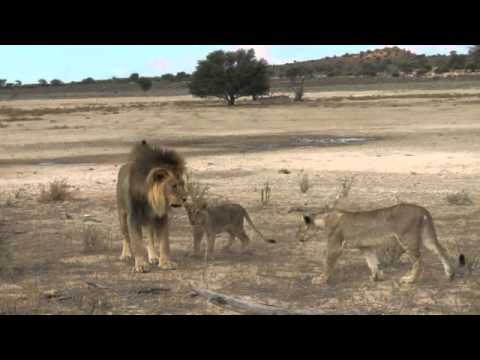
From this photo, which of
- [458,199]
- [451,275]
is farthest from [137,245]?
[458,199]

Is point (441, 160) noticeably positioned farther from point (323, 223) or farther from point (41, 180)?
point (323, 223)

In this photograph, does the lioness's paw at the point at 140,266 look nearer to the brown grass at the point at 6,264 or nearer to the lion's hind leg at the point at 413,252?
the brown grass at the point at 6,264

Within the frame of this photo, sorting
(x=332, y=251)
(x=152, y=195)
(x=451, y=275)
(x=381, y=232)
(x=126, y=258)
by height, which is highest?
(x=152, y=195)

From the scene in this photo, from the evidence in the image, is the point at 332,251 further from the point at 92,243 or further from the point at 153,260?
the point at 92,243

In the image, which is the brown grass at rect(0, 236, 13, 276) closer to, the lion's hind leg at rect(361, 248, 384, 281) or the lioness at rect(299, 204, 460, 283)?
the lioness at rect(299, 204, 460, 283)

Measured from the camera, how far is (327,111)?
48219mm

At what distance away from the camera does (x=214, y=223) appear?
34.8 ft

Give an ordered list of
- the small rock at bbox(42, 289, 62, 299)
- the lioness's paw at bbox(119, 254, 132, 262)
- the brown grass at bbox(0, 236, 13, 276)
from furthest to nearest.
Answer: the lioness's paw at bbox(119, 254, 132, 262) < the brown grass at bbox(0, 236, 13, 276) < the small rock at bbox(42, 289, 62, 299)

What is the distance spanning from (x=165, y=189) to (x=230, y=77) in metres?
59.8

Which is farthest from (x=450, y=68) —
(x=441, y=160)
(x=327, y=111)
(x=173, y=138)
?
(x=441, y=160)

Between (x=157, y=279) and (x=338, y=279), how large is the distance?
220 cm

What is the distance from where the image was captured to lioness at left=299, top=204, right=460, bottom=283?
8625 millimetres

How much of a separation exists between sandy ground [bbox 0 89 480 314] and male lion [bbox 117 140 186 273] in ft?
1.11

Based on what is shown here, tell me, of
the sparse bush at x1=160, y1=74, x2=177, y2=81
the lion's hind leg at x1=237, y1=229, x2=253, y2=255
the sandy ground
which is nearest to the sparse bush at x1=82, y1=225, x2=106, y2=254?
the sandy ground
